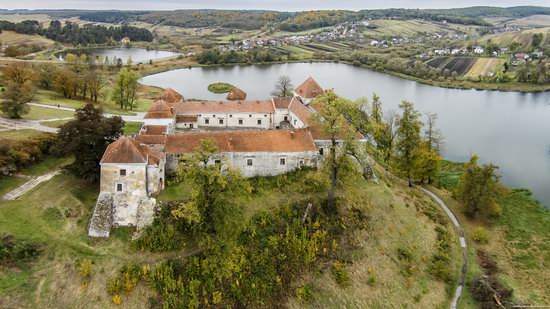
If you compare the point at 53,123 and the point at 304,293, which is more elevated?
the point at 53,123

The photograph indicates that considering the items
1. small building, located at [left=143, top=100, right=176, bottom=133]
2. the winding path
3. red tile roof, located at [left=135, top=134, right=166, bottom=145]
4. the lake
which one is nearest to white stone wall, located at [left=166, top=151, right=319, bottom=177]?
red tile roof, located at [left=135, top=134, right=166, bottom=145]

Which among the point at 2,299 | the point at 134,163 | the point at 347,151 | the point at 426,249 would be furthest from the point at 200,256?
the point at 426,249

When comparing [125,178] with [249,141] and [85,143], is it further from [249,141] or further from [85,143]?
[249,141]

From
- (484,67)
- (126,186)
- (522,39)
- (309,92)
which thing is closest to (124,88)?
(309,92)

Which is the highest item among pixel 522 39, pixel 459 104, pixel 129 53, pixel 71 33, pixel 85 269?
pixel 522 39

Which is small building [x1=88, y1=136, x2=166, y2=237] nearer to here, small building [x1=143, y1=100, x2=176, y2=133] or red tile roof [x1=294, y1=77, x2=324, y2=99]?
small building [x1=143, y1=100, x2=176, y2=133]

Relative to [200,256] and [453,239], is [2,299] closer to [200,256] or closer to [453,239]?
[200,256]
